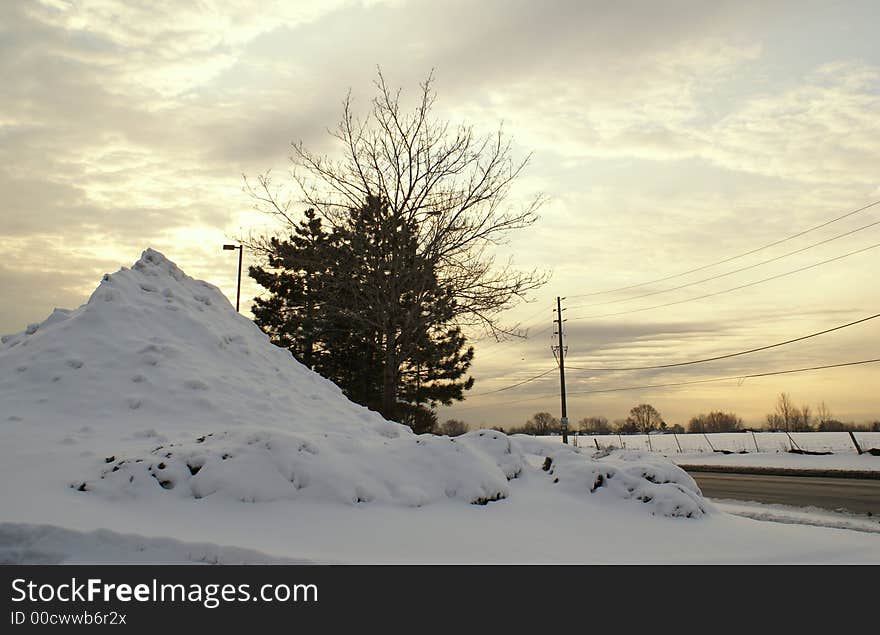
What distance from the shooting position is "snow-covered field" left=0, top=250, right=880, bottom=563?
4.73 m

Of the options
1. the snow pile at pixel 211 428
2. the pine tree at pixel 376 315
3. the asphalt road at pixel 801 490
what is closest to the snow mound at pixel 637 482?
the snow pile at pixel 211 428

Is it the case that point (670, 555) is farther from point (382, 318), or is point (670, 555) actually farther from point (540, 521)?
point (382, 318)

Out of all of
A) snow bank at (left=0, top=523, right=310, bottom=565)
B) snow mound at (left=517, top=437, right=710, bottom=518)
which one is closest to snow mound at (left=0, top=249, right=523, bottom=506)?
snow mound at (left=517, top=437, right=710, bottom=518)

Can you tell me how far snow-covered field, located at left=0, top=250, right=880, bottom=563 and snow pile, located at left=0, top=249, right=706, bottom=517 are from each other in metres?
0.02

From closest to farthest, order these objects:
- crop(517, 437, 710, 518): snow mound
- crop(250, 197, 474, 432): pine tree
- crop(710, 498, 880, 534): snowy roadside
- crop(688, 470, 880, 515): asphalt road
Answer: crop(517, 437, 710, 518): snow mound → crop(710, 498, 880, 534): snowy roadside → crop(688, 470, 880, 515): asphalt road → crop(250, 197, 474, 432): pine tree

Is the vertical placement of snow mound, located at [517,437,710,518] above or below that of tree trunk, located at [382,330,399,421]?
below

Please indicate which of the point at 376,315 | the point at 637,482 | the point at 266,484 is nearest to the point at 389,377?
the point at 376,315

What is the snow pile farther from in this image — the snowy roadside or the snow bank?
the snowy roadside

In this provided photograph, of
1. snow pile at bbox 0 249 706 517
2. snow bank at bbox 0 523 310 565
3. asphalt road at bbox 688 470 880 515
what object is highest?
snow pile at bbox 0 249 706 517

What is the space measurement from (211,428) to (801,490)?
1412 centimetres

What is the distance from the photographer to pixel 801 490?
14.9m

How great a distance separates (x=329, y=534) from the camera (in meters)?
5.02
